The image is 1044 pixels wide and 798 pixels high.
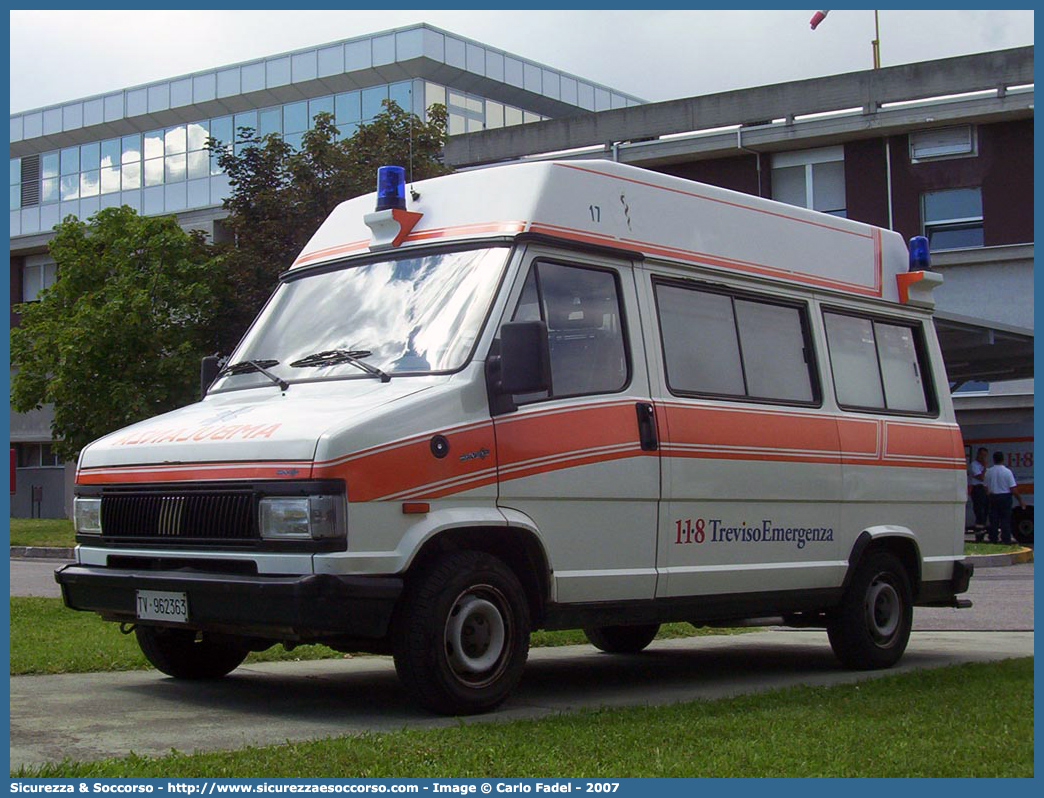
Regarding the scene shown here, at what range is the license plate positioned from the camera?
7141 mm

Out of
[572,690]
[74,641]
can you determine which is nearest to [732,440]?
[572,690]

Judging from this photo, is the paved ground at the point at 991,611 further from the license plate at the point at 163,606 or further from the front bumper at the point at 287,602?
the license plate at the point at 163,606

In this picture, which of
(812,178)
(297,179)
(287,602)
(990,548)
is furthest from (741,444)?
(812,178)

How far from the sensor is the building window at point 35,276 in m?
49.3

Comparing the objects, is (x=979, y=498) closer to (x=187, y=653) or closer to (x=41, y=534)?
(x=41, y=534)

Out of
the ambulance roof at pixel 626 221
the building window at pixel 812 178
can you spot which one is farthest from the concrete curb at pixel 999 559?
the ambulance roof at pixel 626 221

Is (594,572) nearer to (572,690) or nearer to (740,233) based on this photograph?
(572,690)

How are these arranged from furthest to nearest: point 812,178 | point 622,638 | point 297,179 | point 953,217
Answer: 1. point 812,178
2. point 953,217
3. point 297,179
4. point 622,638

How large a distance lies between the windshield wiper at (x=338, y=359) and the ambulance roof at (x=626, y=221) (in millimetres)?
844

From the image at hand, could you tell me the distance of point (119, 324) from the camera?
28.8 metres

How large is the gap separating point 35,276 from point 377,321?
4501 centimetres

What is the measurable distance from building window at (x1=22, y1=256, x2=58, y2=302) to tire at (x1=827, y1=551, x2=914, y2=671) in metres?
43.3

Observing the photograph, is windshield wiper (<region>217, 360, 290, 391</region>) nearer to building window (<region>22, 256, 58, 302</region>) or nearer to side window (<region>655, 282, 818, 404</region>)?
side window (<region>655, 282, 818, 404</region>)

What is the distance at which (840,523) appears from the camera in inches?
387
